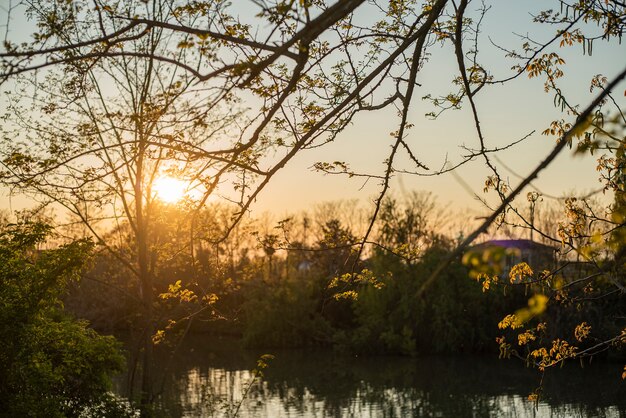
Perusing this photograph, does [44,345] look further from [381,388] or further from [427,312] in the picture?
[427,312]

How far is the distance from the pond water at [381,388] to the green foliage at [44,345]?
3230 mm

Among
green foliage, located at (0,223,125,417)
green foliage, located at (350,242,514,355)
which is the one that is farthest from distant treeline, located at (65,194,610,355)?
green foliage, located at (0,223,125,417)

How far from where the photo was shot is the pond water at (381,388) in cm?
1922

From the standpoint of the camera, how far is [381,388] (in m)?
23.2

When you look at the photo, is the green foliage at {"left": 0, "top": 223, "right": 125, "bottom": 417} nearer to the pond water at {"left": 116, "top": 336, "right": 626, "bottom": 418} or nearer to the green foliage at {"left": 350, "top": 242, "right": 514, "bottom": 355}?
the pond water at {"left": 116, "top": 336, "right": 626, "bottom": 418}

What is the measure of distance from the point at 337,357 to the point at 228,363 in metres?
4.50

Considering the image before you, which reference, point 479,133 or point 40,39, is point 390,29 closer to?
point 479,133

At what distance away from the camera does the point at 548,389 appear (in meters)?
22.2

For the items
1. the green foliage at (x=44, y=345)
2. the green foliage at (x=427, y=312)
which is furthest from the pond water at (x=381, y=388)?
the green foliage at (x=44, y=345)

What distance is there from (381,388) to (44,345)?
14.0m

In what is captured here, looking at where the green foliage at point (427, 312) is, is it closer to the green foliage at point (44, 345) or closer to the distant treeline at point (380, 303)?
the distant treeline at point (380, 303)

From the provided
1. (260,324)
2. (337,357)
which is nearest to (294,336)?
(260,324)

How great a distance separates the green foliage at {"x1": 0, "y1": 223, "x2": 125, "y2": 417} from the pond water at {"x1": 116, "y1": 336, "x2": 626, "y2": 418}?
3230mm

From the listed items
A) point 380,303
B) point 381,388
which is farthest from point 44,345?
point 380,303
